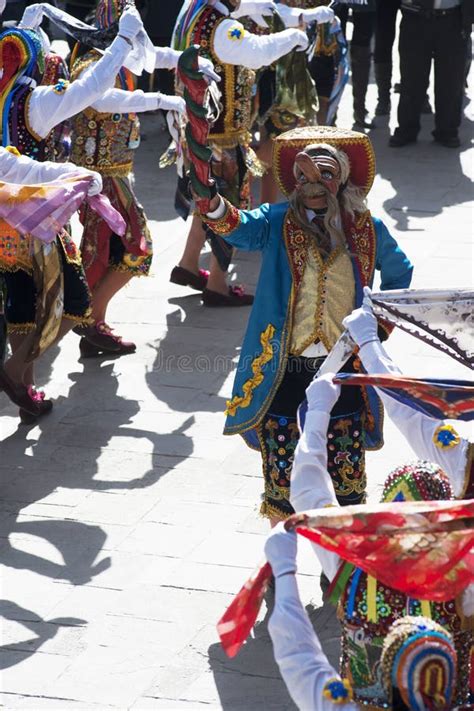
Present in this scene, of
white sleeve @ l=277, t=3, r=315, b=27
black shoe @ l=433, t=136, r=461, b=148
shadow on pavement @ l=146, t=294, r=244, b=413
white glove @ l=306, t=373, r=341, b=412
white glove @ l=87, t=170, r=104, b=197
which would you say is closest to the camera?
white glove @ l=306, t=373, r=341, b=412

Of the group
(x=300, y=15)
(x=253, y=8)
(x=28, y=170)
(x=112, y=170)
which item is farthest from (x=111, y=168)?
(x=300, y=15)

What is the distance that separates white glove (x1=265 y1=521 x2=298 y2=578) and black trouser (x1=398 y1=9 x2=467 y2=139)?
27.4 feet

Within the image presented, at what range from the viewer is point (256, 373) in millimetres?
4949

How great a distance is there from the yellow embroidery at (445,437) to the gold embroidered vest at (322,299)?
40.5 inches

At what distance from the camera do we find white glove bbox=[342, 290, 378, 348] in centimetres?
418

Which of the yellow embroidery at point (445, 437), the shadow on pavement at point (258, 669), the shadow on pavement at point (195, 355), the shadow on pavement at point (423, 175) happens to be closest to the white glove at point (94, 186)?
the shadow on pavement at point (195, 355)

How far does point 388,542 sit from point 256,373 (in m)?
1.92

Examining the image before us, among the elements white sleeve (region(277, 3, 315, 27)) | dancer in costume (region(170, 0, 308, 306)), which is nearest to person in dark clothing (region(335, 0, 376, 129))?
white sleeve (region(277, 3, 315, 27))

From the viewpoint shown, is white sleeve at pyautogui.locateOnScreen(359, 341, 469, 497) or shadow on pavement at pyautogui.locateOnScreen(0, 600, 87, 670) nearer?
white sleeve at pyautogui.locateOnScreen(359, 341, 469, 497)

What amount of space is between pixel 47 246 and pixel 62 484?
3.60ft

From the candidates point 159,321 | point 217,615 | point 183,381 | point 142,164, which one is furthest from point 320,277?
point 142,164

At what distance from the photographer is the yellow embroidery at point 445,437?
3.84 metres

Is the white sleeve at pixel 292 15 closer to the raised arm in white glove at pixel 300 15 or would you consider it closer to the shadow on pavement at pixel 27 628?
the raised arm in white glove at pixel 300 15

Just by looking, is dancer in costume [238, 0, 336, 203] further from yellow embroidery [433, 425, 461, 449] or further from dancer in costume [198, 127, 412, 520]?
yellow embroidery [433, 425, 461, 449]
